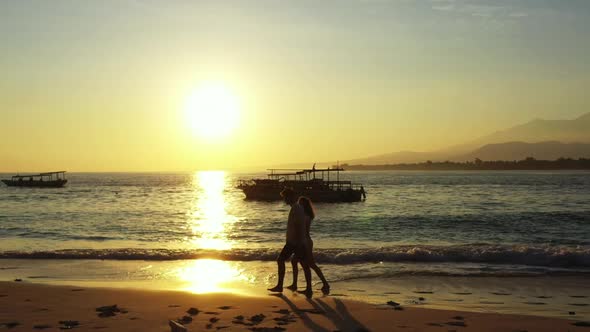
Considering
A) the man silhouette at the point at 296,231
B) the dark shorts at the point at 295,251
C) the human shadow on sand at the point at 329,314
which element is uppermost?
the man silhouette at the point at 296,231

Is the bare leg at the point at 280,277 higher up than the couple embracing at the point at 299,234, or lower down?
lower down

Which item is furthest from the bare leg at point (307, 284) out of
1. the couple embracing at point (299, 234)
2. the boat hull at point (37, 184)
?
the boat hull at point (37, 184)

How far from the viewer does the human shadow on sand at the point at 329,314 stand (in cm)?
862

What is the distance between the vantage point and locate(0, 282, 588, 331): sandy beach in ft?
28.2

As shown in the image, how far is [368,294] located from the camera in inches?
471

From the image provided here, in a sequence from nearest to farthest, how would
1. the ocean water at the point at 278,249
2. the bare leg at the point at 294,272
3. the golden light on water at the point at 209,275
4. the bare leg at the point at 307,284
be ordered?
the bare leg at the point at 307,284, the bare leg at the point at 294,272, the golden light on water at the point at 209,275, the ocean water at the point at 278,249

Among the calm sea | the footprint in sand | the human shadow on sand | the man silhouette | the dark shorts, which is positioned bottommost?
the calm sea

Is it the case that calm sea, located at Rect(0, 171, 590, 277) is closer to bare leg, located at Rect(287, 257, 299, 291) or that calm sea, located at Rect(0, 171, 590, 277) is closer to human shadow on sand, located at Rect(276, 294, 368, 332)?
bare leg, located at Rect(287, 257, 299, 291)

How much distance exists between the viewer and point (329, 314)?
9.58 meters

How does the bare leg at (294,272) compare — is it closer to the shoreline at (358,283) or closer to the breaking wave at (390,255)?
the shoreline at (358,283)

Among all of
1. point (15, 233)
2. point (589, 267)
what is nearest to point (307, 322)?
point (589, 267)

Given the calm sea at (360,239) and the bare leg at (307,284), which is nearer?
the bare leg at (307,284)

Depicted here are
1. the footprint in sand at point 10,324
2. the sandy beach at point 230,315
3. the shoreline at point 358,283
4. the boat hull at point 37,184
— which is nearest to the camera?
the footprint in sand at point 10,324

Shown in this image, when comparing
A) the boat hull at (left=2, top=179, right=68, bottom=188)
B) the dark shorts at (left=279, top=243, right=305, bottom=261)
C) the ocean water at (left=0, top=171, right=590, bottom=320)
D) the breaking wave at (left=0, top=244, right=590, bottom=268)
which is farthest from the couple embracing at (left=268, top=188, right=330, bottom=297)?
the boat hull at (left=2, top=179, right=68, bottom=188)
